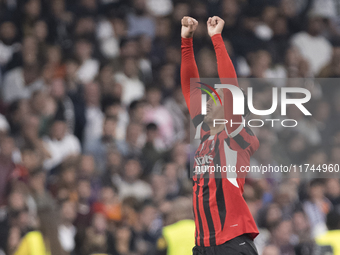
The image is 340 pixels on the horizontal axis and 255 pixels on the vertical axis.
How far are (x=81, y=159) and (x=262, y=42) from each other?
354 centimetres

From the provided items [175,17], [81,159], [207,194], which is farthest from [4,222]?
[175,17]

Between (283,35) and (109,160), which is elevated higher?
(283,35)

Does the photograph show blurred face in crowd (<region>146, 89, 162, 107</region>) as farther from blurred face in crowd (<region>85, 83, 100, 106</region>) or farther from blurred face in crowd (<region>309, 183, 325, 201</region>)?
blurred face in crowd (<region>309, 183, 325, 201</region>)

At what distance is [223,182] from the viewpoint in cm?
296

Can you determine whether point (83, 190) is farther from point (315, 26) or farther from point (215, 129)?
point (315, 26)

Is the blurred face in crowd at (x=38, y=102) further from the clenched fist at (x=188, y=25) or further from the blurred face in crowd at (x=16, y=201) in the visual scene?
the clenched fist at (x=188, y=25)

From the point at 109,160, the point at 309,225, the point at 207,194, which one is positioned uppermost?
the point at 207,194

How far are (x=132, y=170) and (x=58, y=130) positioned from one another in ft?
3.52

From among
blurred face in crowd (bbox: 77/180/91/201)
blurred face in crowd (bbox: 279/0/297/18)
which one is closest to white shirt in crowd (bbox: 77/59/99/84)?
blurred face in crowd (bbox: 77/180/91/201)

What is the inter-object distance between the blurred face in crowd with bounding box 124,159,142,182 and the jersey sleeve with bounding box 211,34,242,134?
9.03 feet

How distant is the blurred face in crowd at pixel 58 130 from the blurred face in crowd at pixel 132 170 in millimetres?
910

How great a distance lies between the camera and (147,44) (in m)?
6.82

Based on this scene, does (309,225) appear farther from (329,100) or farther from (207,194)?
(207,194)

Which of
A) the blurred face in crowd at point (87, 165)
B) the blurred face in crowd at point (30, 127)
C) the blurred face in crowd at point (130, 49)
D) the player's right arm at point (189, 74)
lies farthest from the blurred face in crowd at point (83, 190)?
the player's right arm at point (189, 74)
